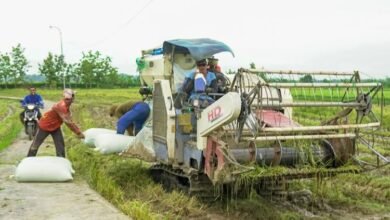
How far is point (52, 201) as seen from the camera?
250 inches

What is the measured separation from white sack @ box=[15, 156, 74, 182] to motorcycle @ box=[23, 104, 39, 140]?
21.3 feet

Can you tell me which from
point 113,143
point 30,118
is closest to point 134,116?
point 113,143

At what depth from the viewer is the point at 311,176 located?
6648 millimetres

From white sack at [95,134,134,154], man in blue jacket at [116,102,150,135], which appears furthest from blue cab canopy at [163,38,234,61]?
white sack at [95,134,134,154]

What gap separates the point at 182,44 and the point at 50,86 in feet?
209

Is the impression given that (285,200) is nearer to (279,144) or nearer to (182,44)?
(279,144)

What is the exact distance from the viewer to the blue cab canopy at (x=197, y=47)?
776 cm

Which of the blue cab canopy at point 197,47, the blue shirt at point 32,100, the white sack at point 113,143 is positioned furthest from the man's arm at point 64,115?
the blue shirt at point 32,100

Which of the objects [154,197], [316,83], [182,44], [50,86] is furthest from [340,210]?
[50,86]

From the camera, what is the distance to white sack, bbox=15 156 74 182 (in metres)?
7.48

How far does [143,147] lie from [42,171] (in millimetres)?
1474

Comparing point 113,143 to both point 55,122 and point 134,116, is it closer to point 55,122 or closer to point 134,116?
point 134,116

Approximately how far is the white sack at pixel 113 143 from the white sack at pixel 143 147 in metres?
0.13

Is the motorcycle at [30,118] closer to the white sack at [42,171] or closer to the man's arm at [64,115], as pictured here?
the man's arm at [64,115]
